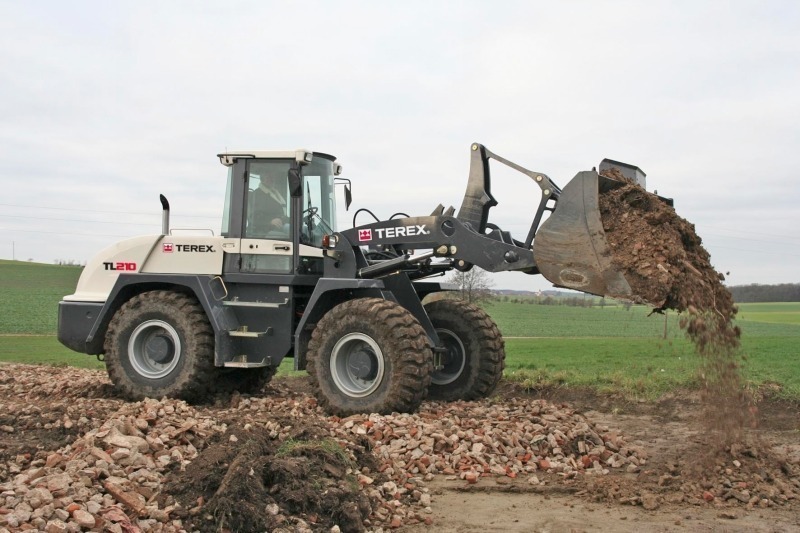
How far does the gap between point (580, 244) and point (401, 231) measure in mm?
2540

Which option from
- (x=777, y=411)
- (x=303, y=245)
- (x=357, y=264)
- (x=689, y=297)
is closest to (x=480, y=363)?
(x=357, y=264)

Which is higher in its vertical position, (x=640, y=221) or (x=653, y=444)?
(x=640, y=221)

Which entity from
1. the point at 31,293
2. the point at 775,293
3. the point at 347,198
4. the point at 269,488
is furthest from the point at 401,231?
the point at 775,293

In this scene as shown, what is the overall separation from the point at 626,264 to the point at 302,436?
353 cm

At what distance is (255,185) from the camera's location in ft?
35.6

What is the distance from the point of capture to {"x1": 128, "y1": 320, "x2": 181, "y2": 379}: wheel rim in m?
10.7

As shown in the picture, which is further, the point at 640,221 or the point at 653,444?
the point at 653,444

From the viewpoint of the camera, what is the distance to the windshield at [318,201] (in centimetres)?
1074

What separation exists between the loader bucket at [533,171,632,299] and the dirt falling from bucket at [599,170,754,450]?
0.12 metres

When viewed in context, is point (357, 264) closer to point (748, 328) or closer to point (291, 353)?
point (291, 353)

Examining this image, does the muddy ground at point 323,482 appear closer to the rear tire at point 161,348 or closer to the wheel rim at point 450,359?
the rear tire at point 161,348

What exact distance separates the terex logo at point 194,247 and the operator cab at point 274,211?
272 millimetres

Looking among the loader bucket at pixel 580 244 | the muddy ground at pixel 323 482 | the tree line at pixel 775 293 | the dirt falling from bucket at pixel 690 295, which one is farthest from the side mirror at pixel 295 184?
the tree line at pixel 775 293

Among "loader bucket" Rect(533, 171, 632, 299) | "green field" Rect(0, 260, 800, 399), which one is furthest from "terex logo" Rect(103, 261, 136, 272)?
"green field" Rect(0, 260, 800, 399)
